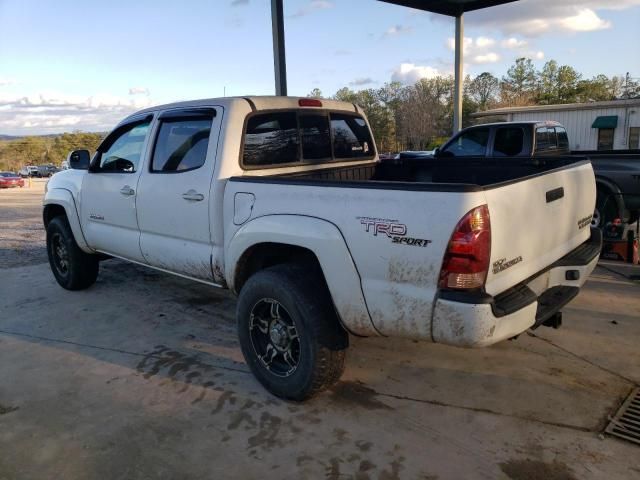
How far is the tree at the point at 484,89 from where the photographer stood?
52.4 metres

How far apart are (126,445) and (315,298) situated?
137cm

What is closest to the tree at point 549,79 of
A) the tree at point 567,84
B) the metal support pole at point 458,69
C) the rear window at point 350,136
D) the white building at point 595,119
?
the tree at point 567,84

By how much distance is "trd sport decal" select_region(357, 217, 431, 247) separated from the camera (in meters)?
2.60

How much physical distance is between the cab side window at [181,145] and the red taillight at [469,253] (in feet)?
7.00

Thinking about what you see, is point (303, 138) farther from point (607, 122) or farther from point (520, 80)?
point (520, 80)

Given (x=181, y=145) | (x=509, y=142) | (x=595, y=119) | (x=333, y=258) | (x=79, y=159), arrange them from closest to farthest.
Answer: (x=333, y=258)
(x=181, y=145)
(x=79, y=159)
(x=509, y=142)
(x=595, y=119)

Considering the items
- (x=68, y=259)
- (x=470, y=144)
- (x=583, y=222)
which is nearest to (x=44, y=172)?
(x=470, y=144)

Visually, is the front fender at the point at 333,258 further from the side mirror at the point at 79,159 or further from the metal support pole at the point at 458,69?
the metal support pole at the point at 458,69

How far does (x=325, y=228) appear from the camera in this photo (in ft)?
9.66

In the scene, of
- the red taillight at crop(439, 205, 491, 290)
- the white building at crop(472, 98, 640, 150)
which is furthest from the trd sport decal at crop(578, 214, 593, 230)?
the white building at crop(472, 98, 640, 150)

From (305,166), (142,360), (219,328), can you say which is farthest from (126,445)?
(305,166)

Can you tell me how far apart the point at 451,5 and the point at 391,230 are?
1144 cm

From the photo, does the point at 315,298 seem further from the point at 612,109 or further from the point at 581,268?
the point at 612,109

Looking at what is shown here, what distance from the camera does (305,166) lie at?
171 inches
